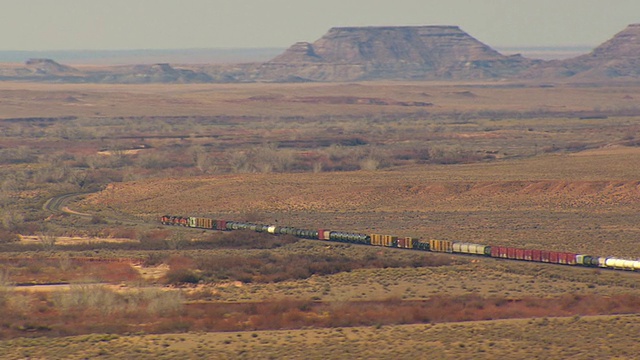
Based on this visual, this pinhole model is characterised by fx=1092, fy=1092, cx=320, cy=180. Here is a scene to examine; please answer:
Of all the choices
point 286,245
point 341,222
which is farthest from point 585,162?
point 286,245

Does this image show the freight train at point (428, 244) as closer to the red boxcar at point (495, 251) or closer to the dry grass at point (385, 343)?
the red boxcar at point (495, 251)

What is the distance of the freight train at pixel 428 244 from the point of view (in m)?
68.9

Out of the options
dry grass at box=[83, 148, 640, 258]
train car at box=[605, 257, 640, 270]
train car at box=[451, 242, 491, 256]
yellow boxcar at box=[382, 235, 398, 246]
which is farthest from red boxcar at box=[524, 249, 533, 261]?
yellow boxcar at box=[382, 235, 398, 246]

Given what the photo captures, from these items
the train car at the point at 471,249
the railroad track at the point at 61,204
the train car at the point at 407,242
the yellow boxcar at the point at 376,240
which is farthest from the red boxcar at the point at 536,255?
the railroad track at the point at 61,204

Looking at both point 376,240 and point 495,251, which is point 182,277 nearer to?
point 376,240

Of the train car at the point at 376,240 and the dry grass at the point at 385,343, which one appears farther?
the train car at the point at 376,240

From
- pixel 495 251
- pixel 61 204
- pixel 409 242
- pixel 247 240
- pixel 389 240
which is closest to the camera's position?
pixel 495 251

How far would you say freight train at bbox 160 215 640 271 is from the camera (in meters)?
68.9

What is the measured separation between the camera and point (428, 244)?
78562 millimetres

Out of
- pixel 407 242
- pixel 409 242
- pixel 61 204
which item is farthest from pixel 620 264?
pixel 61 204

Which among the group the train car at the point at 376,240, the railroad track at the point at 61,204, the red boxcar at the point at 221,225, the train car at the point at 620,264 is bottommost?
the railroad track at the point at 61,204

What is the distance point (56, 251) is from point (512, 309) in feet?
128

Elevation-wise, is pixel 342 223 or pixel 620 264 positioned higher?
pixel 620 264

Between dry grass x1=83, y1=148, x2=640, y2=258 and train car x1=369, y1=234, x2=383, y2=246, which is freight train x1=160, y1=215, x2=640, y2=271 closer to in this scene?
train car x1=369, y1=234, x2=383, y2=246
